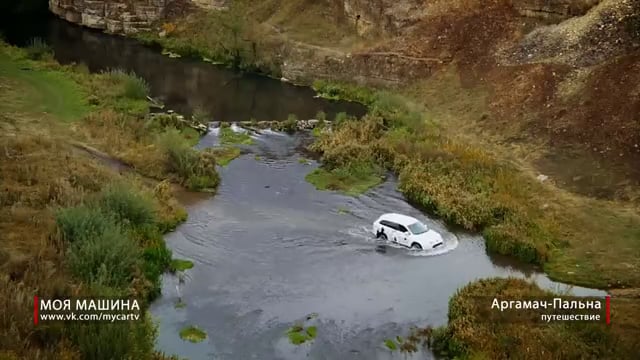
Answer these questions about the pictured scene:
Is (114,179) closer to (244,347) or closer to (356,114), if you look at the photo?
(244,347)

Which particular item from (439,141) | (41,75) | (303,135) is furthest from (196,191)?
(41,75)

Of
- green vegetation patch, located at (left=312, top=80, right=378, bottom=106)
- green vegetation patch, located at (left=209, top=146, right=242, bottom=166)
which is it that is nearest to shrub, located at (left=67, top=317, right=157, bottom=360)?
green vegetation patch, located at (left=209, top=146, right=242, bottom=166)

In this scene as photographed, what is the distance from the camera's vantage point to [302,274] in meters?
30.7

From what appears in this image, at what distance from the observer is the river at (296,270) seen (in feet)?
85.0

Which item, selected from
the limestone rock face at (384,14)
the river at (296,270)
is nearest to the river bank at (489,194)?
the river at (296,270)

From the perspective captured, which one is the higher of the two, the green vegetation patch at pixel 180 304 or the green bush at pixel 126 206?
the green bush at pixel 126 206

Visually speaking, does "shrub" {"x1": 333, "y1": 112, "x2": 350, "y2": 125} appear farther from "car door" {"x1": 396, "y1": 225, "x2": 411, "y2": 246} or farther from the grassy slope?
"car door" {"x1": 396, "y1": 225, "x2": 411, "y2": 246}

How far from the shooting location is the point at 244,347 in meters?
25.1

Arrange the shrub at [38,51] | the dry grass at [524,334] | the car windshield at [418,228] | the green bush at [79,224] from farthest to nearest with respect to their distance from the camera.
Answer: the shrub at [38,51] → the car windshield at [418,228] → the green bush at [79,224] → the dry grass at [524,334]

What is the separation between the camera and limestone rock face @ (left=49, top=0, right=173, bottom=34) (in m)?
80.4

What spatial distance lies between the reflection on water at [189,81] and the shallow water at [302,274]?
15.8 metres

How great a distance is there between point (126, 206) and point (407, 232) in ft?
40.0

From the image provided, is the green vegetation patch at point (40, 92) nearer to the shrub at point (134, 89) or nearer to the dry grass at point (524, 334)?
the shrub at point (134, 89)

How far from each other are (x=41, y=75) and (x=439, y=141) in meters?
32.1
